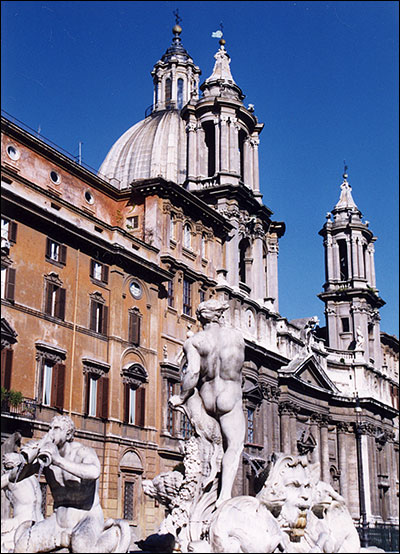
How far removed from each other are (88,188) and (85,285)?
7.78 metres

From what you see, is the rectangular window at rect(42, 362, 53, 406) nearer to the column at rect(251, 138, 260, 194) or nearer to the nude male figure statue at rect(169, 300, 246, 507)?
the nude male figure statue at rect(169, 300, 246, 507)

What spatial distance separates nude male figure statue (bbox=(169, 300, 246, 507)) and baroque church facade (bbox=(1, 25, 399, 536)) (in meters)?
16.3

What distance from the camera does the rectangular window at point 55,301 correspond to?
94.6ft

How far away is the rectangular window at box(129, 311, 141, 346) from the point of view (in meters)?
32.5

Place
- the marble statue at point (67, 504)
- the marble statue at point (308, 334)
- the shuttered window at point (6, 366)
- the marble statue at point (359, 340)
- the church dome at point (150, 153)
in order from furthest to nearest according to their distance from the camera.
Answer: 1. the marble statue at point (359, 340)
2. the church dome at point (150, 153)
3. the marble statue at point (308, 334)
4. the shuttered window at point (6, 366)
5. the marble statue at point (67, 504)

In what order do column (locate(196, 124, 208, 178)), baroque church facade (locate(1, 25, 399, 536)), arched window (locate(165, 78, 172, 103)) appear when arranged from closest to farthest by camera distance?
baroque church facade (locate(1, 25, 399, 536)), column (locate(196, 124, 208, 178)), arched window (locate(165, 78, 172, 103))

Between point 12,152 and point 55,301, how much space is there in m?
6.65

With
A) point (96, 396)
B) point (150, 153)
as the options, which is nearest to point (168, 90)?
point (150, 153)

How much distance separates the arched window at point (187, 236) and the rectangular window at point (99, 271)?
262 inches

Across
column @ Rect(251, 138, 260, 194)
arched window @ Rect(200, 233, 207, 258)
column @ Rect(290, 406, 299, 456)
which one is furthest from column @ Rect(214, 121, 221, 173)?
column @ Rect(290, 406, 299, 456)

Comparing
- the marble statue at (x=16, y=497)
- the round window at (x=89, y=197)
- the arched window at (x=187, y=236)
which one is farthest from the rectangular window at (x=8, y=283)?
the marble statue at (x=16, y=497)

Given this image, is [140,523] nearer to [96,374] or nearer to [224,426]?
[96,374]

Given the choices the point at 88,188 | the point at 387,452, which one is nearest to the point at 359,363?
the point at 387,452

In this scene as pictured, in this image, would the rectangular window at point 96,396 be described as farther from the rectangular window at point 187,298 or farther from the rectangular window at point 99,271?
the rectangular window at point 187,298
